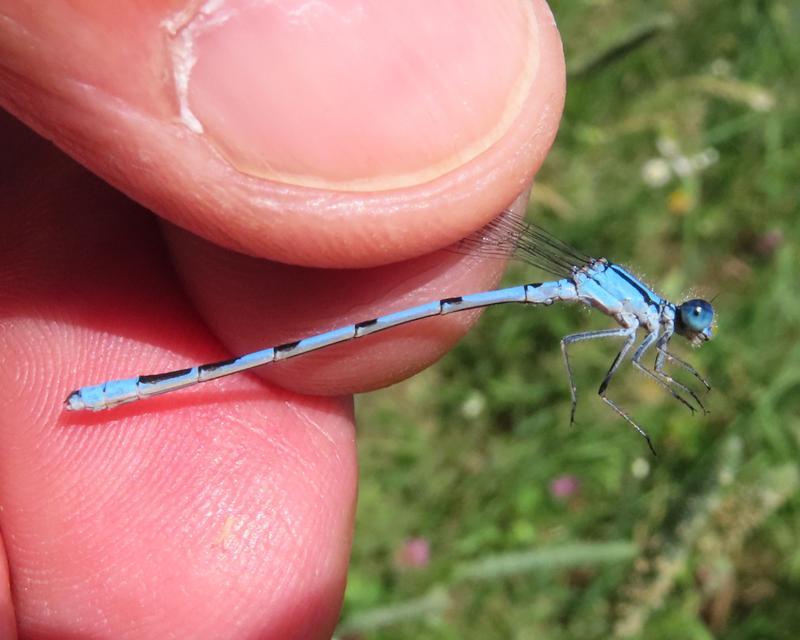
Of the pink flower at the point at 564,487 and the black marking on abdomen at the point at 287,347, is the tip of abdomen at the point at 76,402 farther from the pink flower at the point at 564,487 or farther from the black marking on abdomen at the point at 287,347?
the pink flower at the point at 564,487

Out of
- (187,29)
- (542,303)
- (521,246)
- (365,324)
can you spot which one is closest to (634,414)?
(542,303)

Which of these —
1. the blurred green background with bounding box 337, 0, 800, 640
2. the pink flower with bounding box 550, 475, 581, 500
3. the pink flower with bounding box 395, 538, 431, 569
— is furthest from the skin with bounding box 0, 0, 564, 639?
the pink flower with bounding box 550, 475, 581, 500

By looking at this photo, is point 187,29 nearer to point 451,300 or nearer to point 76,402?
point 451,300

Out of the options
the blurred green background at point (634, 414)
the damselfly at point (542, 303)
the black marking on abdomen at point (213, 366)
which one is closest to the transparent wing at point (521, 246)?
the damselfly at point (542, 303)

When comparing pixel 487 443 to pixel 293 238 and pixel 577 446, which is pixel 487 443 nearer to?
pixel 577 446

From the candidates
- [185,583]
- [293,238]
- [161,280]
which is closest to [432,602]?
[185,583]

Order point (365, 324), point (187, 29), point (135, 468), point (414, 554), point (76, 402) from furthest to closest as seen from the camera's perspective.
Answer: point (414, 554)
point (135, 468)
point (76, 402)
point (365, 324)
point (187, 29)
